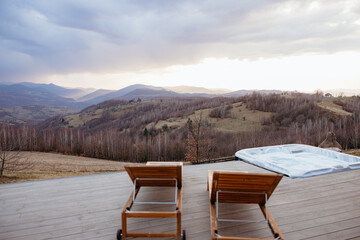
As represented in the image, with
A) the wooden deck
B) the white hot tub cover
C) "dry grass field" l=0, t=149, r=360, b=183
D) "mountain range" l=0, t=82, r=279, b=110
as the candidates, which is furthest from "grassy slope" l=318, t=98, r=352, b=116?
"mountain range" l=0, t=82, r=279, b=110

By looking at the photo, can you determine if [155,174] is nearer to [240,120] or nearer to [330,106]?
[240,120]

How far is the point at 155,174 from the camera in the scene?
103 inches

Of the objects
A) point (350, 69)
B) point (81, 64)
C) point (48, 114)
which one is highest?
point (81, 64)

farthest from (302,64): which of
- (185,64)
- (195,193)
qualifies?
(195,193)

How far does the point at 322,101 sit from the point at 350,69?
20817 millimetres

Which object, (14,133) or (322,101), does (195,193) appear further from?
(322,101)

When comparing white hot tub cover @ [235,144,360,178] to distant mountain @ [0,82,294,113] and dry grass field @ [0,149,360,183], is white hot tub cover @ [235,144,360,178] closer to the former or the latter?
dry grass field @ [0,149,360,183]

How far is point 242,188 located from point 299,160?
3093 mm

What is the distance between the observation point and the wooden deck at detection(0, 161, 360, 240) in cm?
218

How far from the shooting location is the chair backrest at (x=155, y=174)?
2.51 meters

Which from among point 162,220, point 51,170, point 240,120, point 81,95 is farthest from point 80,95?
point 162,220

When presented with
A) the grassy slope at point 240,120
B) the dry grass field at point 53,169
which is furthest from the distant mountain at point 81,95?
the dry grass field at point 53,169

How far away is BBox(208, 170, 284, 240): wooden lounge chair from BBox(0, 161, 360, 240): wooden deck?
0.59 ft

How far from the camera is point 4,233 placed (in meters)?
2.20
